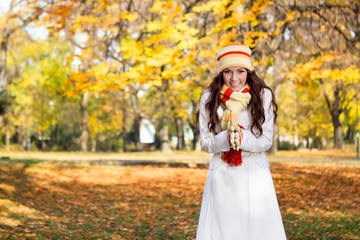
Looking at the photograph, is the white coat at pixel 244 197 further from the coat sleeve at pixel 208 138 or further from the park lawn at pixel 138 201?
the park lawn at pixel 138 201

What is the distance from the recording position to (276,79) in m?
23.1

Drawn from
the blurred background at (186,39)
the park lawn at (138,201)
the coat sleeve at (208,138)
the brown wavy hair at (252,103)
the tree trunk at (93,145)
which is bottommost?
the park lawn at (138,201)

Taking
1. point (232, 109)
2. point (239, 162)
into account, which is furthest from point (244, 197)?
point (232, 109)

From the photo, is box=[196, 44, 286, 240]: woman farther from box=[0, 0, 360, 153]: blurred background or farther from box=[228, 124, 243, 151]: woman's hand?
box=[0, 0, 360, 153]: blurred background

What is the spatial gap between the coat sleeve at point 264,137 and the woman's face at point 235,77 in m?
0.19

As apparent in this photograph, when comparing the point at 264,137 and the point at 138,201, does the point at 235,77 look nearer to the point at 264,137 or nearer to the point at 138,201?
the point at 264,137

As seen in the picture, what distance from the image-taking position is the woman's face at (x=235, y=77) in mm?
3240

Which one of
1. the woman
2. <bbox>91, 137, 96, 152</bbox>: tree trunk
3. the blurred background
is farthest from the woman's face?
<bbox>91, 137, 96, 152</bbox>: tree trunk

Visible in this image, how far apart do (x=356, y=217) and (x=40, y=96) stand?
3769 cm

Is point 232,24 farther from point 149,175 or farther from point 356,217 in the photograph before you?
point 149,175

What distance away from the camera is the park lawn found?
7.75 metres

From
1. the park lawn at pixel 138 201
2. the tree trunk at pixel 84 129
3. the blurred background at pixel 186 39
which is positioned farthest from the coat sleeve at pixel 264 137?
the tree trunk at pixel 84 129

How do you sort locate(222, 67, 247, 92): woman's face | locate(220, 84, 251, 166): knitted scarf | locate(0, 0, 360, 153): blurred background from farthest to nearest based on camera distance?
locate(0, 0, 360, 153): blurred background
locate(222, 67, 247, 92): woman's face
locate(220, 84, 251, 166): knitted scarf

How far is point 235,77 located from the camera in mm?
3230
